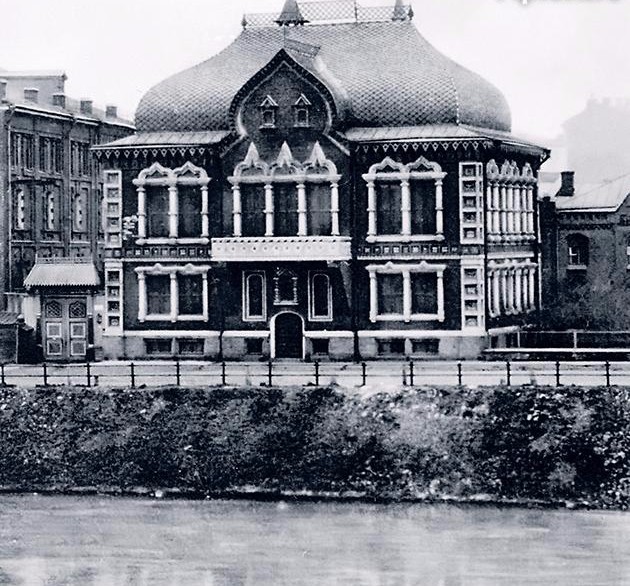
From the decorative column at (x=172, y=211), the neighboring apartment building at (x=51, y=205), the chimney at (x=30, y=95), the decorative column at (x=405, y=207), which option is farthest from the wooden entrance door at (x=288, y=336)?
the chimney at (x=30, y=95)

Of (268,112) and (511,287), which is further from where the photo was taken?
(511,287)

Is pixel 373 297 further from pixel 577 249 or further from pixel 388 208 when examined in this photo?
pixel 577 249

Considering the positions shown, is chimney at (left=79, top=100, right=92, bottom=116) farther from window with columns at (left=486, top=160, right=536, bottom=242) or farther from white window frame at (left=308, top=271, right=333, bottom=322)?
window with columns at (left=486, top=160, right=536, bottom=242)

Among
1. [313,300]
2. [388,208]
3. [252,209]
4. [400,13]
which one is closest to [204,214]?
[252,209]

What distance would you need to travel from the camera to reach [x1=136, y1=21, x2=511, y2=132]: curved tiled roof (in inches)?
2584

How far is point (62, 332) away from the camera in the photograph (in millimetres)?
67500

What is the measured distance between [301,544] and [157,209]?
25.0 meters

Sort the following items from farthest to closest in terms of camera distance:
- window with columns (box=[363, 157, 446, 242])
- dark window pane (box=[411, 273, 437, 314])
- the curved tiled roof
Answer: the curved tiled roof < dark window pane (box=[411, 273, 437, 314]) < window with columns (box=[363, 157, 446, 242])

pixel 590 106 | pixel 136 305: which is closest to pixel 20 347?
pixel 136 305

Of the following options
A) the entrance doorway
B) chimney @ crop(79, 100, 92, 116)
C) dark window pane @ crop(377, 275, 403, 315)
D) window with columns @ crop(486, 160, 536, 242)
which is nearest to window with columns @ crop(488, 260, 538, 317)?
window with columns @ crop(486, 160, 536, 242)

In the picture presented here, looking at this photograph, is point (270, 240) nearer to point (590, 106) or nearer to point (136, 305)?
point (136, 305)

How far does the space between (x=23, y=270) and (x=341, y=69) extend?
2072cm

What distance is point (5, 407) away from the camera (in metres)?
57.2

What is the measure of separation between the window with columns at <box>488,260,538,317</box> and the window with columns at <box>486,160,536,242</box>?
1118mm
